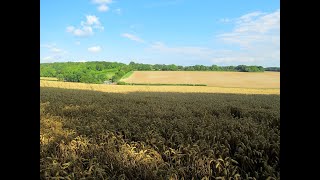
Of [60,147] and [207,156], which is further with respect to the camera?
→ [60,147]

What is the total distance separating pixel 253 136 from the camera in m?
4.24

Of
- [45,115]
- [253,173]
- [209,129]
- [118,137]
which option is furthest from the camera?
[45,115]

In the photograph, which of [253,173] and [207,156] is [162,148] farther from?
[253,173]

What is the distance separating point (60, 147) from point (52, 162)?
0.37 metres
